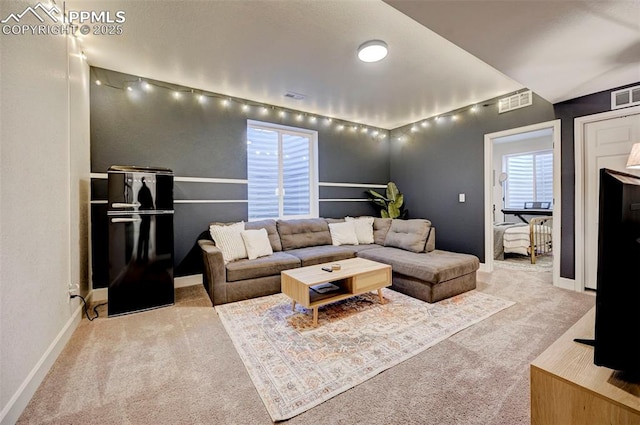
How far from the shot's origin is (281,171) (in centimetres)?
466

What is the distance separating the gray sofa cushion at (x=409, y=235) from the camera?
12.2 ft

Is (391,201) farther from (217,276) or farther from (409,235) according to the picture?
(217,276)

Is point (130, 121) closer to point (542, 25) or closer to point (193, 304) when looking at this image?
point (193, 304)

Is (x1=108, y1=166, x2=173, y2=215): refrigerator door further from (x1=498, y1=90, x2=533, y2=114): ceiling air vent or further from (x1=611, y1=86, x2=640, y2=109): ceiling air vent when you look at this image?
(x1=611, y1=86, x2=640, y2=109): ceiling air vent

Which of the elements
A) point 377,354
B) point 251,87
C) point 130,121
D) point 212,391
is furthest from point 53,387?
point 251,87

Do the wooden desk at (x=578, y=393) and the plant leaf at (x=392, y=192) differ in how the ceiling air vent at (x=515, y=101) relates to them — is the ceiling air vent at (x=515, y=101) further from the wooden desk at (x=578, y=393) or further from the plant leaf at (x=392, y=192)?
the wooden desk at (x=578, y=393)

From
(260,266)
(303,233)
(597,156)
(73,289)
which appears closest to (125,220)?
(73,289)

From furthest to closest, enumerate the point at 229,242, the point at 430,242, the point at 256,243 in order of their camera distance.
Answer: the point at 430,242, the point at 256,243, the point at 229,242

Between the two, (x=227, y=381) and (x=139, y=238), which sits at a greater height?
(x=139, y=238)

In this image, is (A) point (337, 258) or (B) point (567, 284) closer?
(B) point (567, 284)

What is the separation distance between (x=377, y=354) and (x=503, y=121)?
3.88 meters

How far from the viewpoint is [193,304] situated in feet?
9.87

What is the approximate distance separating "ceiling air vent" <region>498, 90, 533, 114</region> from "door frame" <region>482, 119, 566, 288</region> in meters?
0.31

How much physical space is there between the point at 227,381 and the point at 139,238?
6.05ft
